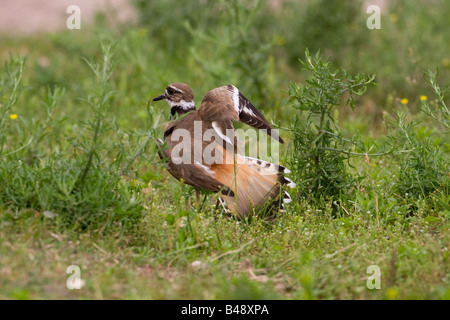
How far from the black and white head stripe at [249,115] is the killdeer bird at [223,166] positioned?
0.04 m

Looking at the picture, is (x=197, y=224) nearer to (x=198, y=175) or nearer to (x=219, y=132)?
(x=198, y=175)

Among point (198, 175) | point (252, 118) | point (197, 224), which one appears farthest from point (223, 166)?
point (197, 224)

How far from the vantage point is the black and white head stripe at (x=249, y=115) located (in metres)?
5.72

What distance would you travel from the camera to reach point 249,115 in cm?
579

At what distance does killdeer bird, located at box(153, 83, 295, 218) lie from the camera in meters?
5.31

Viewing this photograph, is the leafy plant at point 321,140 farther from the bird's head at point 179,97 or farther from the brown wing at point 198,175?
the bird's head at point 179,97

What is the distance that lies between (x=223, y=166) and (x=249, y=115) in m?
0.64

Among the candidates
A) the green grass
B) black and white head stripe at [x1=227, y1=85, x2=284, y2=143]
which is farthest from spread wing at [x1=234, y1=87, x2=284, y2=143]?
the green grass

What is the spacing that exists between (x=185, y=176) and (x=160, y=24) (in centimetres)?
532

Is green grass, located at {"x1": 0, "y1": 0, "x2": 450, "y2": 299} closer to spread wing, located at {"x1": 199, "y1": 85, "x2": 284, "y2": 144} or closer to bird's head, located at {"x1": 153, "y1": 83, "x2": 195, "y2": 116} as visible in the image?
spread wing, located at {"x1": 199, "y1": 85, "x2": 284, "y2": 144}

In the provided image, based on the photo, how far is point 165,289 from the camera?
158 inches
